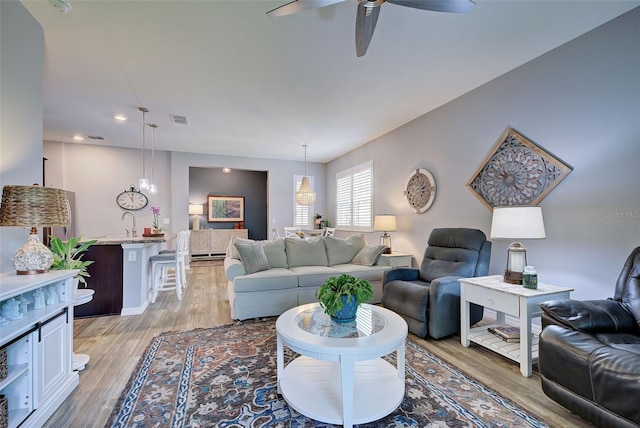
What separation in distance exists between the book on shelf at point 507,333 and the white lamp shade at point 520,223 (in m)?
0.87

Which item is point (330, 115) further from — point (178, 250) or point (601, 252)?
point (601, 252)

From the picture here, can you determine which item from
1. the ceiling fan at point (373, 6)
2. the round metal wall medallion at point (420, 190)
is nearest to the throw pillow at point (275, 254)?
the round metal wall medallion at point (420, 190)

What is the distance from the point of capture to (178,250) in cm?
427

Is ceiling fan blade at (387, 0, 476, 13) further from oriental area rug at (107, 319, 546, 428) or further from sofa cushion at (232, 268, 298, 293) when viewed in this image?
sofa cushion at (232, 268, 298, 293)

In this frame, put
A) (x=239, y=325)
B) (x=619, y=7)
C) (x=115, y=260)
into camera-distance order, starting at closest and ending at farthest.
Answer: (x=619, y=7)
(x=239, y=325)
(x=115, y=260)

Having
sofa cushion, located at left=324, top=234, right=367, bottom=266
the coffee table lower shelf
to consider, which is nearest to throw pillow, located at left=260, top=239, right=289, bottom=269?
sofa cushion, located at left=324, top=234, right=367, bottom=266

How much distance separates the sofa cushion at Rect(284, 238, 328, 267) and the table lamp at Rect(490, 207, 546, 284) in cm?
235

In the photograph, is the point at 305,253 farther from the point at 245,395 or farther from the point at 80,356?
the point at 80,356

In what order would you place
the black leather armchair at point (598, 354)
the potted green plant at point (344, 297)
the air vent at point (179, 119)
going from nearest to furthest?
the black leather armchair at point (598, 354) → the potted green plant at point (344, 297) → the air vent at point (179, 119)

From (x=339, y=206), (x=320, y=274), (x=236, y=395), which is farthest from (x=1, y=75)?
(x=339, y=206)

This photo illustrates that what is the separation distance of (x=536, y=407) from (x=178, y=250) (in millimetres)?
4281

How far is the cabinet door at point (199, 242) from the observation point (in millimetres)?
8406

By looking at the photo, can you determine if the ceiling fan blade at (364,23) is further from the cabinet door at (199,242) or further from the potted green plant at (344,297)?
the cabinet door at (199,242)

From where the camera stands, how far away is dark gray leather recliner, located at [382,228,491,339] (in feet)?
9.35
